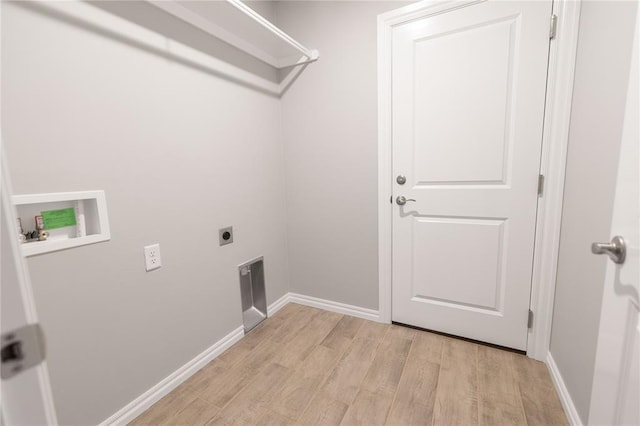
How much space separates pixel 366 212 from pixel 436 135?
2.22 ft

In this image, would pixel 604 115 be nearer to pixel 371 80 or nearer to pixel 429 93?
pixel 429 93

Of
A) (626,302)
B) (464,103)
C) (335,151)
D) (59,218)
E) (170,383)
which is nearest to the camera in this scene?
(626,302)

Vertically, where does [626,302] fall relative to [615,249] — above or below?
below

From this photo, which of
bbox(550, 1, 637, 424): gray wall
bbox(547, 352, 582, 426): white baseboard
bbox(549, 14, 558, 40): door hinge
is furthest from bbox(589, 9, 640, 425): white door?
bbox(549, 14, 558, 40): door hinge

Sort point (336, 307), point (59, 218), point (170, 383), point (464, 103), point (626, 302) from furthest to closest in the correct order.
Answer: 1. point (336, 307)
2. point (464, 103)
3. point (170, 383)
4. point (59, 218)
5. point (626, 302)

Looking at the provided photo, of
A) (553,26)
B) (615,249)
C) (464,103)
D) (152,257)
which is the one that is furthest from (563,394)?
(152,257)

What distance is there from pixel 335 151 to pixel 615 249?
162 centimetres

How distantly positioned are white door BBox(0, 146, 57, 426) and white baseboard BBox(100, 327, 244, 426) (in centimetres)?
118

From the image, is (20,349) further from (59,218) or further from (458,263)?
(458,263)

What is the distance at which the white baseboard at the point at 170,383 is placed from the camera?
1.29 meters

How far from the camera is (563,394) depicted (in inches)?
51.9

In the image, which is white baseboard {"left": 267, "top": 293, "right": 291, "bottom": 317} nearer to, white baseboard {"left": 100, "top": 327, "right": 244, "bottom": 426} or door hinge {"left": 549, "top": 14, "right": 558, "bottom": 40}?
white baseboard {"left": 100, "top": 327, "right": 244, "bottom": 426}

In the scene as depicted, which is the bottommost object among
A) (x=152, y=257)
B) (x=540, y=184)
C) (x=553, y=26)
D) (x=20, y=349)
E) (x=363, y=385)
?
(x=363, y=385)

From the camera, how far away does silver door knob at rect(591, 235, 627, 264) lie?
26.0 inches
